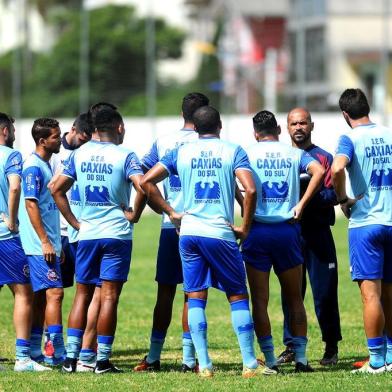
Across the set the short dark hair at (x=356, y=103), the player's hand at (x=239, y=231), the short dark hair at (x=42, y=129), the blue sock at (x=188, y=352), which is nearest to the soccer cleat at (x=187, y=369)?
the blue sock at (x=188, y=352)

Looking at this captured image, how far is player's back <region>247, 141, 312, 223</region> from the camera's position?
10156 mm

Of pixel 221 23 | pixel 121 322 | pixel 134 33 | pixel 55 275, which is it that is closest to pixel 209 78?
pixel 134 33

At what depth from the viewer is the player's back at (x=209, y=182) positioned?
9820 mm

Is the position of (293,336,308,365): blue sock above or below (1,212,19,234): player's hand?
below

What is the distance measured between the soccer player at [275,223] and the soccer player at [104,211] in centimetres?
104

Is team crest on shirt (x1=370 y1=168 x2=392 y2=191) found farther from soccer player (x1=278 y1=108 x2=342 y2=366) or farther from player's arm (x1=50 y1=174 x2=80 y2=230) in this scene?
player's arm (x1=50 y1=174 x2=80 y2=230)

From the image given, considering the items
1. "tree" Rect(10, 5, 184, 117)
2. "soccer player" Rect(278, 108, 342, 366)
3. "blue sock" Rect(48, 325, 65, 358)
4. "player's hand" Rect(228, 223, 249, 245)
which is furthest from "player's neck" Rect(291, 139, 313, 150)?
"tree" Rect(10, 5, 184, 117)

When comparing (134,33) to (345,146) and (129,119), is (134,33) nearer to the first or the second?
(129,119)

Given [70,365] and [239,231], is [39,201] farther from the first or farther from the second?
[239,231]

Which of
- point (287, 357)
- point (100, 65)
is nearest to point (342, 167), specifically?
point (287, 357)

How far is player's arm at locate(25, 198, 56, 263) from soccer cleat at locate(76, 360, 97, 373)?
1012 mm

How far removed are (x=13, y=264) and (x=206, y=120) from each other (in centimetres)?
234

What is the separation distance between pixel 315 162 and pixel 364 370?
1.82m

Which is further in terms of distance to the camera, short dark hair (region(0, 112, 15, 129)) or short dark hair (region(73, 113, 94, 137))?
short dark hair (region(73, 113, 94, 137))
